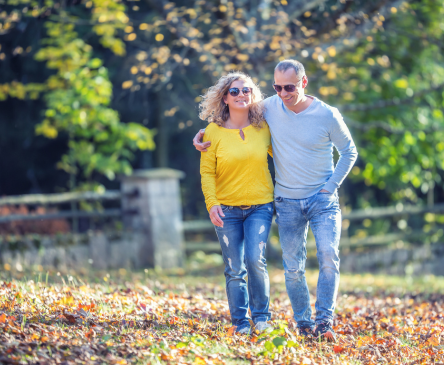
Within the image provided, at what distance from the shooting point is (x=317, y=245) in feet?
13.4

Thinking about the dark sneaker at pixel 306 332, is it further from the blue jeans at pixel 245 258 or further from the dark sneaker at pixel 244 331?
the dark sneaker at pixel 244 331

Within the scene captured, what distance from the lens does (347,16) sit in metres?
8.05

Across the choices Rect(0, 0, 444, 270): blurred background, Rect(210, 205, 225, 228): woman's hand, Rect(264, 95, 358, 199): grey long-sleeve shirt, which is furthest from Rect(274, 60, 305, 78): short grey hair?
Rect(0, 0, 444, 270): blurred background

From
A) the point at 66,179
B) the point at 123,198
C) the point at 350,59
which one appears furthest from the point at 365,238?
the point at 66,179

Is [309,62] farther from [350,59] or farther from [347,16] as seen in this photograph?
[347,16]

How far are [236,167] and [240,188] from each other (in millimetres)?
158

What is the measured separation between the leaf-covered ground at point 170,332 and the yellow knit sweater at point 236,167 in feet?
3.17

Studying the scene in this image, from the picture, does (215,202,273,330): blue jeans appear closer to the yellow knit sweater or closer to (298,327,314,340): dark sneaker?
the yellow knit sweater

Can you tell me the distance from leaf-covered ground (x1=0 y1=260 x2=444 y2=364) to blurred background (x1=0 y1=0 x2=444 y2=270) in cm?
355

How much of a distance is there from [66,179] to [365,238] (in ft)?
25.4

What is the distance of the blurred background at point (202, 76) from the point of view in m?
8.45

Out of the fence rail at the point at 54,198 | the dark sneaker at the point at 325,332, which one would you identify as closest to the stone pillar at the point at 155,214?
the fence rail at the point at 54,198

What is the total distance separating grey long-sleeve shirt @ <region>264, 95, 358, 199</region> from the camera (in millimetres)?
4027

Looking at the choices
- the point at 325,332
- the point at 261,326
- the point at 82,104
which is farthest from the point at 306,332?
the point at 82,104
